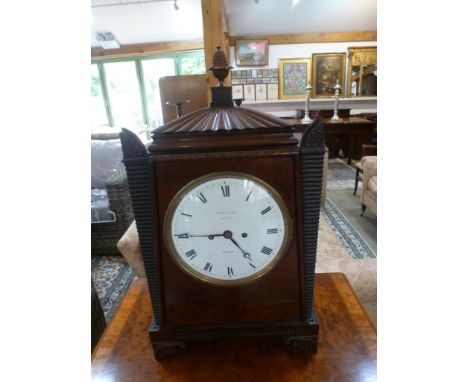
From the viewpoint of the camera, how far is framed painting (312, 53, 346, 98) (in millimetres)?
5270

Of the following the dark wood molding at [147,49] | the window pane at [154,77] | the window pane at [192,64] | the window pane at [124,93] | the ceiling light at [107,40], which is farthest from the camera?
the window pane at [124,93]

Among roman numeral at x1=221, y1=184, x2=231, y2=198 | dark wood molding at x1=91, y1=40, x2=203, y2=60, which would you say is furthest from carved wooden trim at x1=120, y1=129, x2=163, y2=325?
dark wood molding at x1=91, y1=40, x2=203, y2=60

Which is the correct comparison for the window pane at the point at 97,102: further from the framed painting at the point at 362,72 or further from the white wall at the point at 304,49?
the framed painting at the point at 362,72

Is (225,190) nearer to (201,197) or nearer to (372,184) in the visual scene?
(201,197)

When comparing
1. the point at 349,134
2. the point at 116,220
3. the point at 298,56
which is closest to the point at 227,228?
the point at 116,220

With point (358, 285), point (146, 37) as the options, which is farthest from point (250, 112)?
point (146, 37)

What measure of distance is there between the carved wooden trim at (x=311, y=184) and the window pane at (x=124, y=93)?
6.34 m

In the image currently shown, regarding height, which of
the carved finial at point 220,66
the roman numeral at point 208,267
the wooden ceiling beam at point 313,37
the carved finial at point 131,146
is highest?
the wooden ceiling beam at point 313,37

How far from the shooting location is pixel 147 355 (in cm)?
54

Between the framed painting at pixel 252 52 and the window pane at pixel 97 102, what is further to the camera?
the window pane at pixel 97 102

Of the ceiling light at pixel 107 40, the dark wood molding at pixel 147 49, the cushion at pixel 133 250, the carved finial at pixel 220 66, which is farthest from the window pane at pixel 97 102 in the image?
the carved finial at pixel 220 66

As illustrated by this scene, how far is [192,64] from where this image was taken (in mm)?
6090

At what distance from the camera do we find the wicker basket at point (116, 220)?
221cm
